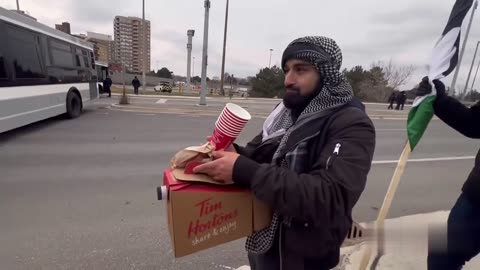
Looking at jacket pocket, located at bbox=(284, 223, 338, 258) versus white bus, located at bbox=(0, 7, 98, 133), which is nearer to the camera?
jacket pocket, located at bbox=(284, 223, 338, 258)

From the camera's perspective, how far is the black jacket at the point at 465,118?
180cm

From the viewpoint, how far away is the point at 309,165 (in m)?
1.20

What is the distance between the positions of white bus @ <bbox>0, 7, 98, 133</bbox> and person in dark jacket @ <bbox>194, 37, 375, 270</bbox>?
6903 mm

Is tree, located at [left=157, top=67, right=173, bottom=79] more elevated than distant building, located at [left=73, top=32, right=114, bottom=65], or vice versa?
distant building, located at [left=73, top=32, right=114, bottom=65]

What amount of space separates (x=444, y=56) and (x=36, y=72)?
28.6 feet

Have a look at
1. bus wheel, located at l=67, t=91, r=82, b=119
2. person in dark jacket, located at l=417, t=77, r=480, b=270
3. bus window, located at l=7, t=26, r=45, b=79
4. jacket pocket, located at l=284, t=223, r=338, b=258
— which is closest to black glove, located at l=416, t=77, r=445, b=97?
person in dark jacket, located at l=417, t=77, r=480, b=270

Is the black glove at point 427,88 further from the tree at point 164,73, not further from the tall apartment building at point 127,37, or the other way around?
the tree at point 164,73

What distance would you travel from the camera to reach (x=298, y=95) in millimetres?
1269

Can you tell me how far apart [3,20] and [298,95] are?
7.66 meters

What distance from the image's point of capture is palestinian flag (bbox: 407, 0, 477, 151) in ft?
6.17

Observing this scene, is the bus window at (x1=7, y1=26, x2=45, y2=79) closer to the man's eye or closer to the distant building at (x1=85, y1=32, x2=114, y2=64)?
the man's eye

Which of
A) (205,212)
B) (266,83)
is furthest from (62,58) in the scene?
(266,83)

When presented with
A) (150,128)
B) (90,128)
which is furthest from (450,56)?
(90,128)

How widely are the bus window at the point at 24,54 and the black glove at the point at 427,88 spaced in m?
7.81
